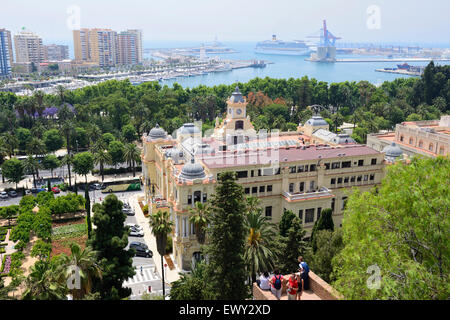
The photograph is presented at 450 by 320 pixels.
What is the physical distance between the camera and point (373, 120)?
399 feet

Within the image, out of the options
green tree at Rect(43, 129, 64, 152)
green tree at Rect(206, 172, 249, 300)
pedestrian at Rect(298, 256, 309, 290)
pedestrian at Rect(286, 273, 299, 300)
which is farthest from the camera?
green tree at Rect(43, 129, 64, 152)

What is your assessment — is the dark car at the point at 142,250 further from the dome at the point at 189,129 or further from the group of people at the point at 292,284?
the group of people at the point at 292,284

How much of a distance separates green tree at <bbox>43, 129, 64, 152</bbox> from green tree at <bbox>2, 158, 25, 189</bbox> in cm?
1990

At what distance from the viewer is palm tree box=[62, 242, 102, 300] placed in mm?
36812

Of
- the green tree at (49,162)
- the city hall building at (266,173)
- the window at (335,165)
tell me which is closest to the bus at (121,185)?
the green tree at (49,162)

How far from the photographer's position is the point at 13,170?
82562mm

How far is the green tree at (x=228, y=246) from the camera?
38688 mm

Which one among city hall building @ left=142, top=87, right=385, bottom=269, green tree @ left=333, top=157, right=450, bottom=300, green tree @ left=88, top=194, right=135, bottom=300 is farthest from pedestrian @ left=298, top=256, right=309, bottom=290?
city hall building @ left=142, top=87, right=385, bottom=269

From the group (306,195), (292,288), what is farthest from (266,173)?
(292,288)

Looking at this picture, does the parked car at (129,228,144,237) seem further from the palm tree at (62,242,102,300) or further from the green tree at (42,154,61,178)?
the green tree at (42,154,61,178)

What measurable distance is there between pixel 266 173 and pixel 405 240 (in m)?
32.4
